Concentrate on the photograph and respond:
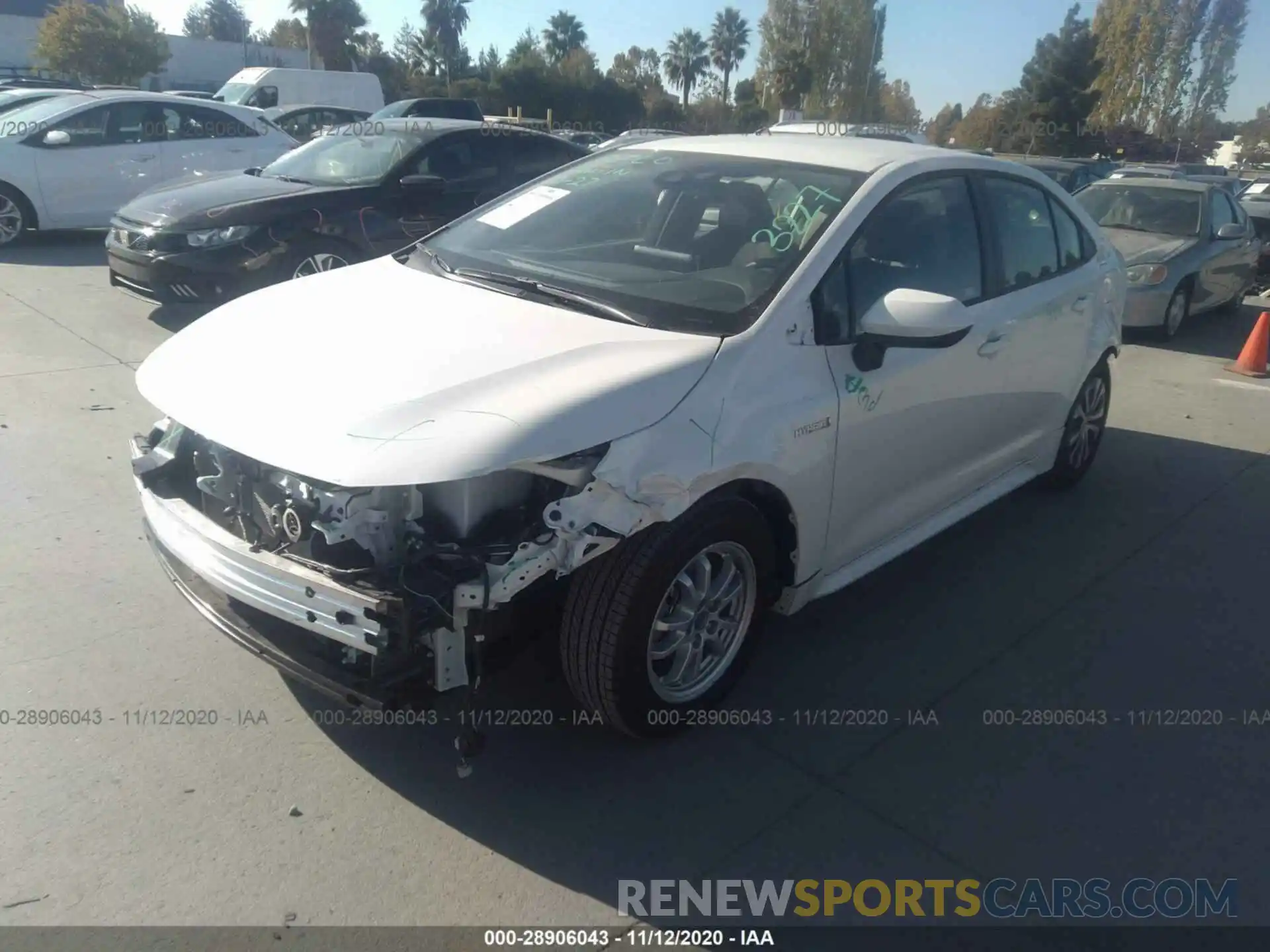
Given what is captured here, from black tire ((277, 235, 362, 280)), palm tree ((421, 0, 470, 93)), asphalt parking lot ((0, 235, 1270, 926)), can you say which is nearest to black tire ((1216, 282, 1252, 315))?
asphalt parking lot ((0, 235, 1270, 926))

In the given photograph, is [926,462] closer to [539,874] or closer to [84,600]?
[539,874]

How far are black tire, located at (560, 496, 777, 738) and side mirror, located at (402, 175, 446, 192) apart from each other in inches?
208

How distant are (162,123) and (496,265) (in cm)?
979

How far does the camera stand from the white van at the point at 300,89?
24297mm

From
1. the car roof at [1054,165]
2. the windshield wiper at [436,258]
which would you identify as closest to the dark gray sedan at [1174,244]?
the car roof at [1054,165]

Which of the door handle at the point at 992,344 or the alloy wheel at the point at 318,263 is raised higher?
the door handle at the point at 992,344

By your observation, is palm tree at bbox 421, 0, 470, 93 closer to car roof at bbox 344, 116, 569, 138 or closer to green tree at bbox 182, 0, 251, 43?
green tree at bbox 182, 0, 251, 43

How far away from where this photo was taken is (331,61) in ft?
204

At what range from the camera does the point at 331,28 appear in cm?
6144

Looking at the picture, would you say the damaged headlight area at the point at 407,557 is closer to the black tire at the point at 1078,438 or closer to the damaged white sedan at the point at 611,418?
the damaged white sedan at the point at 611,418

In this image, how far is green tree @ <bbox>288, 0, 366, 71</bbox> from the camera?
60.7 metres

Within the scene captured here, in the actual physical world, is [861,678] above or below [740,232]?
below

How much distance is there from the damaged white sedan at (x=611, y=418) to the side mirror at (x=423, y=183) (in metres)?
3.33

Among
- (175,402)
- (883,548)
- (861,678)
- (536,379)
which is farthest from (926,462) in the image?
(175,402)
